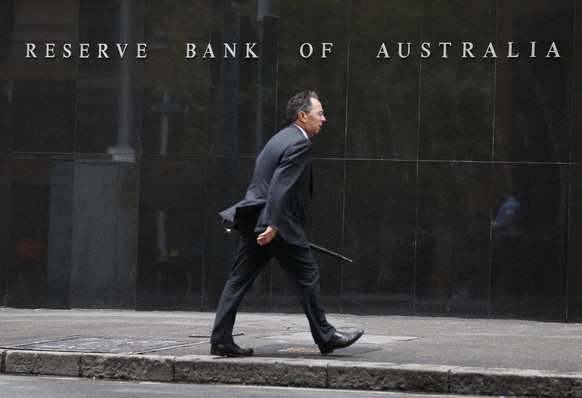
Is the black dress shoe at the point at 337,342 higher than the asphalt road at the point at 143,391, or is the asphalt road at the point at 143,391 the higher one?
the black dress shoe at the point at 337,342

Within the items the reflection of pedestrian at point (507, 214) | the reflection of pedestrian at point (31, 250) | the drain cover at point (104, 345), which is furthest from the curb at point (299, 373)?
the reflection of pedestrian at point (31, 250)

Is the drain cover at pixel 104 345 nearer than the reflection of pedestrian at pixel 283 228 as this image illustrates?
No

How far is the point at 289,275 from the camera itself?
30.9 ft

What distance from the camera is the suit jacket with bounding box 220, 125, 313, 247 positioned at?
9.08 meters

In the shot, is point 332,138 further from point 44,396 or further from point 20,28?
point 44,396

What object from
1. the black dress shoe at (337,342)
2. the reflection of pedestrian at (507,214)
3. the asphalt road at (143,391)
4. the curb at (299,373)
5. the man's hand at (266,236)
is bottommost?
the asphalt road at (143,391)

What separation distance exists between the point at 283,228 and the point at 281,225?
3cm

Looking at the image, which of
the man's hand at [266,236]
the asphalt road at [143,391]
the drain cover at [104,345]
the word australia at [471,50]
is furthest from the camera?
the word australia at [471,50]

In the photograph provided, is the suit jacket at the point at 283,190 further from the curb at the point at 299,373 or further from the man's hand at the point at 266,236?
the curb at the point at 299,373

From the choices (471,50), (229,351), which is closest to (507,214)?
(471,50)

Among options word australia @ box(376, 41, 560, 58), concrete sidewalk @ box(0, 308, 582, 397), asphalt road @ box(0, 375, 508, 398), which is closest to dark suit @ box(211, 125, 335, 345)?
concrete sidewalk @ box(0, 308, 582, 397)

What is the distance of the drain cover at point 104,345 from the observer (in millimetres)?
9602

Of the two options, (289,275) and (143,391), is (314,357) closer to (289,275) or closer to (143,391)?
(289,275)

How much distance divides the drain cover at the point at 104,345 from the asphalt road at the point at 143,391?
2.09 feet
